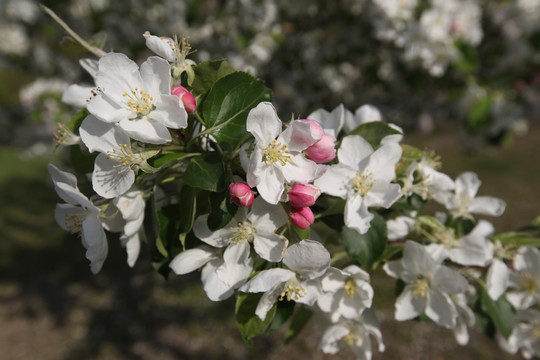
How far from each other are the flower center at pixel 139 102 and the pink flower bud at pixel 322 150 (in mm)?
387

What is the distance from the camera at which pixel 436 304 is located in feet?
3.95

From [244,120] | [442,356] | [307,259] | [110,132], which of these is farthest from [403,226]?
[442,356]

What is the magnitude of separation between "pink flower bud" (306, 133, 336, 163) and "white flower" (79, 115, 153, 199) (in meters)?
0.37

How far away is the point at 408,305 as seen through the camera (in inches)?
48.1

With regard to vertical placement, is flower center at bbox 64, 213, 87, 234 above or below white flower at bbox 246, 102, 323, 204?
below

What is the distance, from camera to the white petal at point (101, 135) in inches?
34.7

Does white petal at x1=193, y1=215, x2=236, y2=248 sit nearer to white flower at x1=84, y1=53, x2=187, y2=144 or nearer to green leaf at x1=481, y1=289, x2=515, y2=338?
white flower at x1=84, y1=53, x2=187, y2=144

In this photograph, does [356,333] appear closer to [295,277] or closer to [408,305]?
[408,305]

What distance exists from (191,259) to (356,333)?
2.02ft

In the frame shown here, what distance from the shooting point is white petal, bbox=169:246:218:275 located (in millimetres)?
987

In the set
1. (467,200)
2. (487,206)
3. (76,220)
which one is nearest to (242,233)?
(76,220)

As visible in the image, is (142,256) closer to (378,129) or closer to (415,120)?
(415,120)

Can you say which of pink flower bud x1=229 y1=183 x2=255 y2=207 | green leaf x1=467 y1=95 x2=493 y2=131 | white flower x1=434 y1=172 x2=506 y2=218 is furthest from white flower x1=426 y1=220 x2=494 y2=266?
green leaf x1=467 y1=95 x2=493 y2=131

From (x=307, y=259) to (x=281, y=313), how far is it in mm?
237
